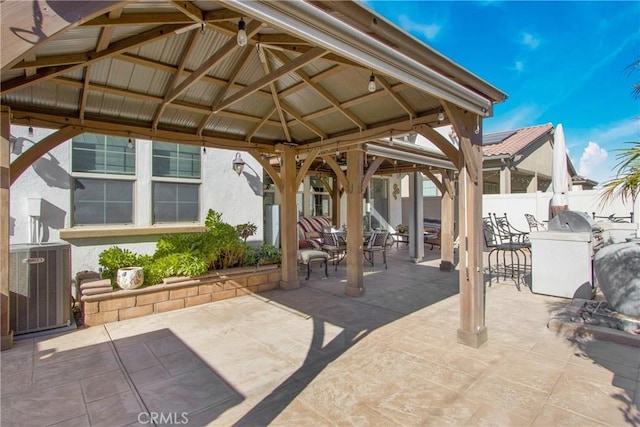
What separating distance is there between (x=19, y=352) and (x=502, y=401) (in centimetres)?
481

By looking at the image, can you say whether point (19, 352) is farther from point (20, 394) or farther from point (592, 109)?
point (592, 109)

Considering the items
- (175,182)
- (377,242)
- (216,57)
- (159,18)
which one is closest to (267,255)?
(175,182)

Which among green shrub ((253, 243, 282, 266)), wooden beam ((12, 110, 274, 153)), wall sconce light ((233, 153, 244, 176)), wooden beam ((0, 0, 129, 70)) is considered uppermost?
wooden beam ((12, 110, 274, 153))

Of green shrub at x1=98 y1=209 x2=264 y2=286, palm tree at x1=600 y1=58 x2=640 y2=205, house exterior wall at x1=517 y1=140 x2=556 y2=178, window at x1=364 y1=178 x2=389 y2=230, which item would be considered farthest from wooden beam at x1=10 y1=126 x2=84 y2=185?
house exterior wall at x1=517 y1=140 x2=556 y2=178

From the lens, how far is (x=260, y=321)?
4.47m

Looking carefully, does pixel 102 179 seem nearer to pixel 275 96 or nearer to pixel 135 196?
pixel 135 196

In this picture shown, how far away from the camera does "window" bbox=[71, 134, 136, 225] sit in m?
5.87

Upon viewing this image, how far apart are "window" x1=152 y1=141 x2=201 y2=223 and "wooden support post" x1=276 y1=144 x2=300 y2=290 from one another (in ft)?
7.26

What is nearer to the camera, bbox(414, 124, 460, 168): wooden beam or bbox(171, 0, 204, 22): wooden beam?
bbox(171, 0, 204, 22): wooden beam

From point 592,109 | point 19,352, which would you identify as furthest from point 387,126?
point 592,109

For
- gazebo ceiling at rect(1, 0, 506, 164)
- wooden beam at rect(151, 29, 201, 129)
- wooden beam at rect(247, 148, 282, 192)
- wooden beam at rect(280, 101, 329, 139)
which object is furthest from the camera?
wooden beam at rect(247, 148, 282, 192)

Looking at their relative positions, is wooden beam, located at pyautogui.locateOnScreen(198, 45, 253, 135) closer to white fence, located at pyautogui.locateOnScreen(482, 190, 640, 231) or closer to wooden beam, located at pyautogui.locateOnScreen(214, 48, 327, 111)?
wooden beam, located at pyautogui.locateOnScreen(214, 48, 327, 111)

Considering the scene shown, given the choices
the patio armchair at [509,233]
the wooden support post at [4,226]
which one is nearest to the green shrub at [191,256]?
the wooden support post at [4,226]

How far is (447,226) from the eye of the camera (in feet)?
26.6
